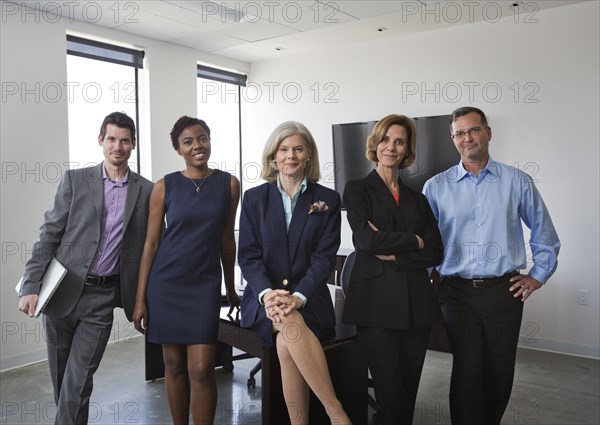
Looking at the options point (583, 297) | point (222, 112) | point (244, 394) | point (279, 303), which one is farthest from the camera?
point (222, 112)

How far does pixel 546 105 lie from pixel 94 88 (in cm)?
Result: 421

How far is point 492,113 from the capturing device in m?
5.35

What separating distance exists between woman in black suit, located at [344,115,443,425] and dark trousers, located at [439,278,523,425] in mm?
204

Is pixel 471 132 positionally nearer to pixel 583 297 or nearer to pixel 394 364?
pixel 394 364

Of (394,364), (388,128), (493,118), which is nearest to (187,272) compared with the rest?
(394,364)

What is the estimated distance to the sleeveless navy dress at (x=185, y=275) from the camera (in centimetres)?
262

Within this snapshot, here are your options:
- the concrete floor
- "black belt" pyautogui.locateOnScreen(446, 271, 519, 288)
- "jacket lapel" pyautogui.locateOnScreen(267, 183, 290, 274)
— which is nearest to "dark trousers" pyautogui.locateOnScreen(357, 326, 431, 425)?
"black belt" pyautogui.locateOnScreen(446, 271, 519, 288)

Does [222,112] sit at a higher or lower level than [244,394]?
higher

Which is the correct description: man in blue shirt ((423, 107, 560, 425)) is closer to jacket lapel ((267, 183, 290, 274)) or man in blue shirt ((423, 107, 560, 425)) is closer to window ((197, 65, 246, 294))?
jacket lapel ((267, 183, 290, 274))

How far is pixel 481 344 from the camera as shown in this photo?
2.72 metres

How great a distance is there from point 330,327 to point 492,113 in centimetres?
340

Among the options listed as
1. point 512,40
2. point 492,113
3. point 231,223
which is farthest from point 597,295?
point 231,223

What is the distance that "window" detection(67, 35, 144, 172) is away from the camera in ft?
17.4

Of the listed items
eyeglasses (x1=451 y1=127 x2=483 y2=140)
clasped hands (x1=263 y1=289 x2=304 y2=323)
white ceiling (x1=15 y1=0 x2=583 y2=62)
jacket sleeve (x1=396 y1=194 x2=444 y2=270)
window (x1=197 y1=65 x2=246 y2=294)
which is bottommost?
clasped hands (x1=263 y1=289 x2=304 y2=323)
